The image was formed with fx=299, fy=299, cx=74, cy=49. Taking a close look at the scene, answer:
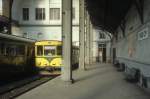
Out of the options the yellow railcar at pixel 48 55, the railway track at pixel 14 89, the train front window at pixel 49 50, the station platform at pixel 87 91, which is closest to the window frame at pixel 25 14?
the yellow railcar at pixel 48 55

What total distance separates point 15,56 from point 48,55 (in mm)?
3975

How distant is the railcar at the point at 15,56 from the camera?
15.5m

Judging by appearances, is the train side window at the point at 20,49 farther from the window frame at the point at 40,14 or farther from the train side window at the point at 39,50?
the window frame at the point at 40,14

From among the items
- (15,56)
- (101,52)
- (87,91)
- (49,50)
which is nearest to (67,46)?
(87,91)

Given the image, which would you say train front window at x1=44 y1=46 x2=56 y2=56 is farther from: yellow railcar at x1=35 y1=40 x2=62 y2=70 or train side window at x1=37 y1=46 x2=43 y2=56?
train side window at x1=37 y1=46 x2=43 y2=56

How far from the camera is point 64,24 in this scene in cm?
1480

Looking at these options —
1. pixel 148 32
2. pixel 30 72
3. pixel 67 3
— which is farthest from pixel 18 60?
pixel 148 32

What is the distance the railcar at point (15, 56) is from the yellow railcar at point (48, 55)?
1.52 ft

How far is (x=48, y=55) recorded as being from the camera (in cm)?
2103

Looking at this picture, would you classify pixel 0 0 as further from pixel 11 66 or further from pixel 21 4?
pixel 11 66

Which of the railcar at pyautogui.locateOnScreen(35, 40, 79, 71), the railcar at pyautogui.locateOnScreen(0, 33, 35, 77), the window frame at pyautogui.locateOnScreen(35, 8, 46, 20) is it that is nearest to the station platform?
the railcar at pyautogui.locateOnScreen(0, 33, 35, 77)

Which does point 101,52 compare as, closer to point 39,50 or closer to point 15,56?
point 39,50

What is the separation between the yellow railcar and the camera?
68.0 ft

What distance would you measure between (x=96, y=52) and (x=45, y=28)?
936 cm
